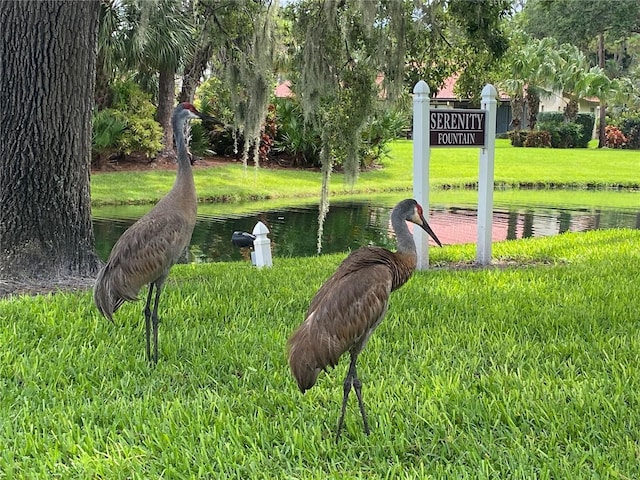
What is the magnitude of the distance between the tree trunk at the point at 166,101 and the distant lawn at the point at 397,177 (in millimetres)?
1695

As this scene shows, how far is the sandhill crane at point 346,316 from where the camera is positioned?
304 cm

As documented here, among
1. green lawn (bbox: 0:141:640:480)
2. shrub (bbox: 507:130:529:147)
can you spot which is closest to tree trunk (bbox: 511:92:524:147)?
shrub (bbox: 507:130:529:147)

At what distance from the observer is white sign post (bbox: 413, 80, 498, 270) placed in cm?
725

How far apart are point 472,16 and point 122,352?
211 inches

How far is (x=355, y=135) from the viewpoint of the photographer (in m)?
7.98

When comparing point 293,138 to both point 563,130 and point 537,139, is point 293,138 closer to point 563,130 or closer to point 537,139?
point 537,139

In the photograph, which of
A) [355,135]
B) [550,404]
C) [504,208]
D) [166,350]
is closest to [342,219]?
[504,208]

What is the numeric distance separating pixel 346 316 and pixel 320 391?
881 mm

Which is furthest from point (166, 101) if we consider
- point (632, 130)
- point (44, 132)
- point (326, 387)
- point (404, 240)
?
point (632, 130)

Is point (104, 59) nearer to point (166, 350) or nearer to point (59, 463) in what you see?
point (166, 350)

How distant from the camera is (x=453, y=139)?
7.47 m

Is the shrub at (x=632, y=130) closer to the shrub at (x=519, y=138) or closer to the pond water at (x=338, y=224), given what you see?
the shrub at (x=519, y=138)

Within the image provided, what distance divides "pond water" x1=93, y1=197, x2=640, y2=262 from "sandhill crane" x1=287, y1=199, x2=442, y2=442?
6897mm

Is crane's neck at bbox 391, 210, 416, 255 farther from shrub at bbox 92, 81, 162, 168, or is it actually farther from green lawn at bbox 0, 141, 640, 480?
shrub at bbox 92, 81, 162, 168
